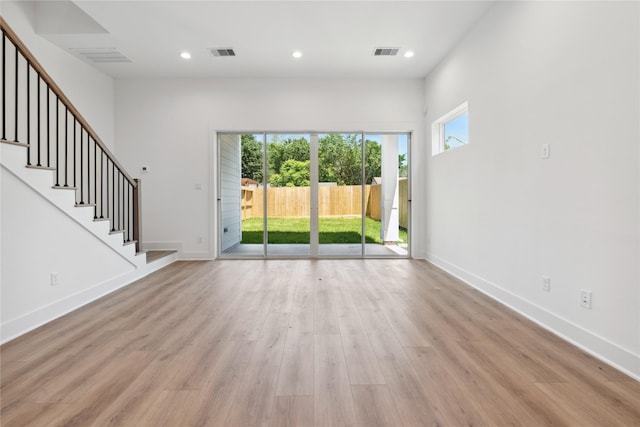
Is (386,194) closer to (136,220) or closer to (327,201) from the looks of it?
(327,201)

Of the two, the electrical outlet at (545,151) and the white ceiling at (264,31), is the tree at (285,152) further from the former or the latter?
the electrical outlet at (545,151)

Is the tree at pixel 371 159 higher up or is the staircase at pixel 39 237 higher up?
the tree at pixel 371 159

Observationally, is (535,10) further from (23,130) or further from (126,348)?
(23,130)

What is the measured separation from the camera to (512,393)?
175cm

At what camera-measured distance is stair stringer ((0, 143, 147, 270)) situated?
2.48 metres

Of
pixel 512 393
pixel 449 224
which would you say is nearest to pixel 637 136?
pixel 512 393

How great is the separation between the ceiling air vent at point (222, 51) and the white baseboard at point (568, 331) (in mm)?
4426

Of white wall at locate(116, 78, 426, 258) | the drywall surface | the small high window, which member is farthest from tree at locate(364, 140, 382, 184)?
the drywall surface

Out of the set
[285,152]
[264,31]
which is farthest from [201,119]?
[264,31]

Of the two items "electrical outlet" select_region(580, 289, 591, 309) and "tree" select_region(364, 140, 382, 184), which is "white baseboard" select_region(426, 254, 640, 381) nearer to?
"electrical outlet" select_region(580, 289, 591, 309)

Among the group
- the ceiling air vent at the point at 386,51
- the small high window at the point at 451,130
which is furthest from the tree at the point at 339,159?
the ceiling air vent at the point at 386,51

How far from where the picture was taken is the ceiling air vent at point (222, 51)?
4.62 m

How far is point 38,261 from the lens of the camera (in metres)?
2.76

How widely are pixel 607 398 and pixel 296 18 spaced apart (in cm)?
425
